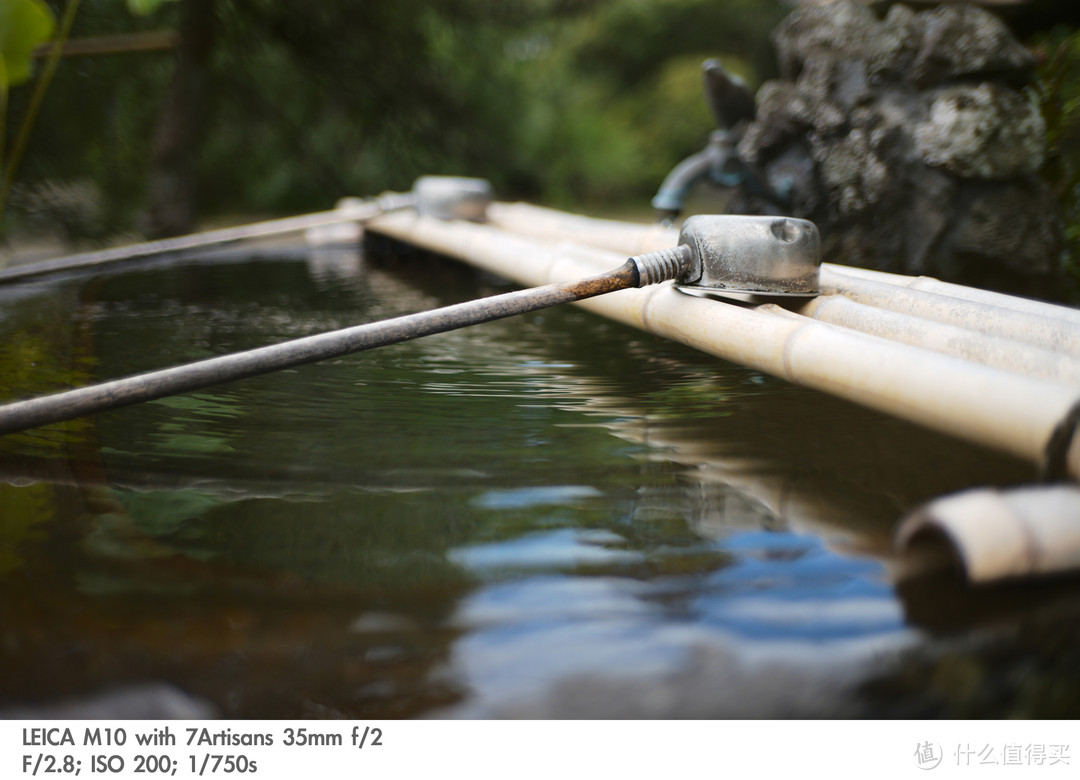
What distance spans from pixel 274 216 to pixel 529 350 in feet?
11.9

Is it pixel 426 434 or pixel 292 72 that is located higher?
pixel 292 72

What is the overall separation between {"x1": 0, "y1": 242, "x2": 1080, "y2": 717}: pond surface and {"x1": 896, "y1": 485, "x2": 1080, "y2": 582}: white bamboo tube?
0.11 ft

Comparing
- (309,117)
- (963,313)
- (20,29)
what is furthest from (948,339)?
(309,117)

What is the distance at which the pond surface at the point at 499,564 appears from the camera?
22.8 inches

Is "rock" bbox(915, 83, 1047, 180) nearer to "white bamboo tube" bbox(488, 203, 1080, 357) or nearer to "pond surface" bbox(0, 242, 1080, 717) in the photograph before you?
"white bamboo tube" bbox(488, 203, 1080, 357)

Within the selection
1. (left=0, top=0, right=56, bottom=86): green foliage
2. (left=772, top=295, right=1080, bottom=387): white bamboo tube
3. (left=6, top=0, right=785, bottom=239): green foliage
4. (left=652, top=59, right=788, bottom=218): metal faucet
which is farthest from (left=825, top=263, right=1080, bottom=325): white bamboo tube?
(left=6, top=0, right=785, bottom=239): green foliage

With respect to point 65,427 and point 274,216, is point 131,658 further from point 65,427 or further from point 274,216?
point 274,216

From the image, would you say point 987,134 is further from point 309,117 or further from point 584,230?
point 309,117

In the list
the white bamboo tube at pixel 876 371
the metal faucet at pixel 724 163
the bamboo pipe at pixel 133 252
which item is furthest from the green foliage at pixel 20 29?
the metal faucet at pixel 724 163

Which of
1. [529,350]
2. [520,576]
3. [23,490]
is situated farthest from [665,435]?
[23,490]

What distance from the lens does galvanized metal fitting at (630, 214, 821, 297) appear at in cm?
122

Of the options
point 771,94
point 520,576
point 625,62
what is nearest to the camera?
point 520,576

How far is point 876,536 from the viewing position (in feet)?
2.41

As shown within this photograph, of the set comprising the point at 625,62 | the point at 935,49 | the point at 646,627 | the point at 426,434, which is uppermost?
the point at 625,62
